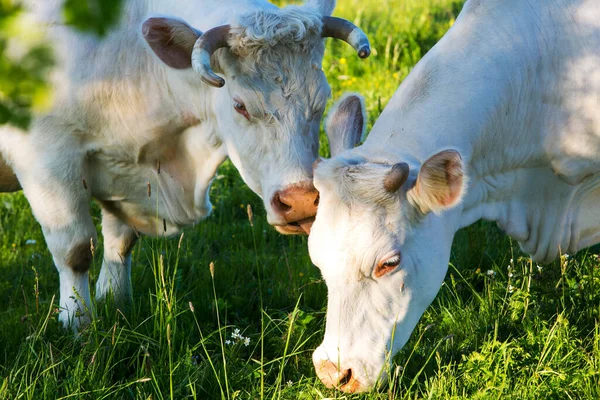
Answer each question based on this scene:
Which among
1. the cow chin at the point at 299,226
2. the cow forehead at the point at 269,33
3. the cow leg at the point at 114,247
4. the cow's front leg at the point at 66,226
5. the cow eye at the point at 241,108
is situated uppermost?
the cow forehead at the point at 269,33

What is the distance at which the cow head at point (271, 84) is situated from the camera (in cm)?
425

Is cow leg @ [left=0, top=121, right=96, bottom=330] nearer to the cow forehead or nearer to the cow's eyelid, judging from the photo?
the cow forehead

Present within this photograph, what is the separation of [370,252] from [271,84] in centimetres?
130

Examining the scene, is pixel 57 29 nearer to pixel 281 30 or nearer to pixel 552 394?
pixel 281 30

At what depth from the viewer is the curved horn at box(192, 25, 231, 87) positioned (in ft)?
13.3

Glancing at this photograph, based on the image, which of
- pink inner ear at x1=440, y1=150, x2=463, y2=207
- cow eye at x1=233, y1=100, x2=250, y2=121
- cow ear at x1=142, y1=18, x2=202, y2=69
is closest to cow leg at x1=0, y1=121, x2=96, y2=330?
cow ear at x1=142, y1=18, x2=202, y2=69

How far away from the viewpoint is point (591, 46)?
422 cm

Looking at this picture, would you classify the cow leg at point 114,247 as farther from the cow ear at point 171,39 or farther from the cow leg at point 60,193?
the cow ear at point 171,39

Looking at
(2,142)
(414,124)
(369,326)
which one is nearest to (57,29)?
(2,142)

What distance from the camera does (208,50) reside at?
4203 mm

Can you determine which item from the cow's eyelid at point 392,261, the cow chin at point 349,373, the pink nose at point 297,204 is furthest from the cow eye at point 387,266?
the pink nose at point 297,204

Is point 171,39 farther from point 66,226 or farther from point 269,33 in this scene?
point 66,226

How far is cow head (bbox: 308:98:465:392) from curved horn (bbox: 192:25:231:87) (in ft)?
2.65

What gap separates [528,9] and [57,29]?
2697 mm
